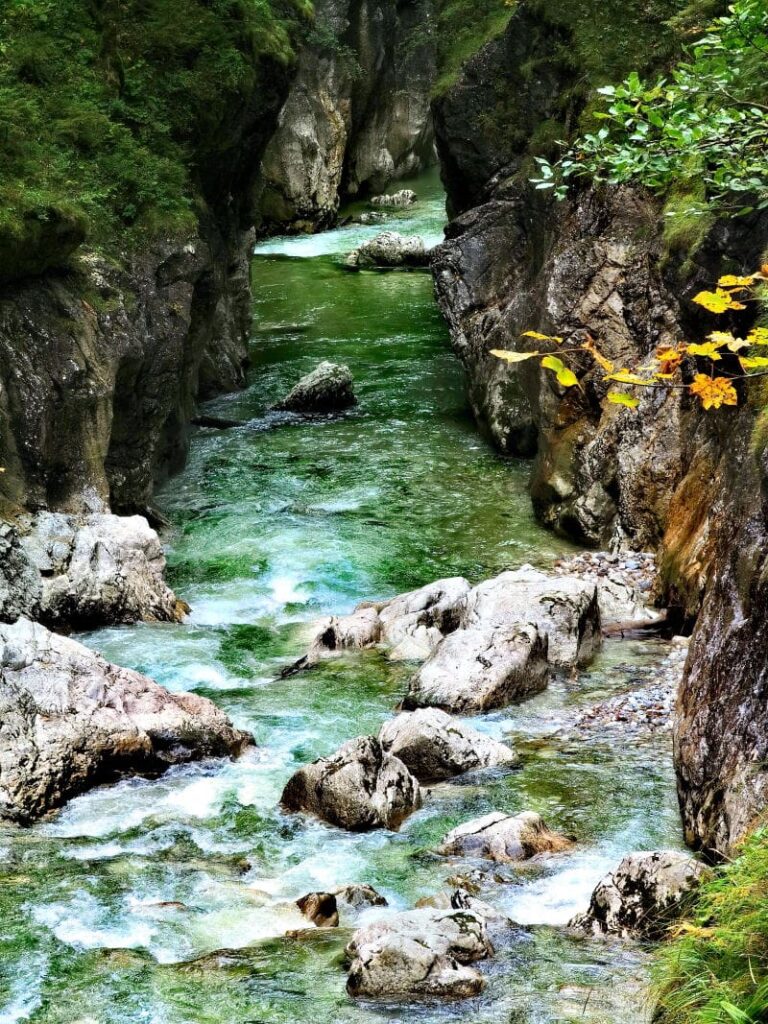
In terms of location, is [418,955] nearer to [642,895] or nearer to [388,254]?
[642,895]

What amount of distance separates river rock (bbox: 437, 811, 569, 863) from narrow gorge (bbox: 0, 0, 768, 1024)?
1.7 inches

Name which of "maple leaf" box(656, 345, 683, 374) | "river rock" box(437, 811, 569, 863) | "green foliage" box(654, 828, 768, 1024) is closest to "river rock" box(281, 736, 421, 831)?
"river rock" box(437, 811, 569, 863)

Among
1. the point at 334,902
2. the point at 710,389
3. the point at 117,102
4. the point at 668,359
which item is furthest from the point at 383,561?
the point at 668,359

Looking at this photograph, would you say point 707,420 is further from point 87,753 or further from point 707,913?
point 707,913

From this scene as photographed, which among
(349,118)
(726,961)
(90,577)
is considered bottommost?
(90,577)

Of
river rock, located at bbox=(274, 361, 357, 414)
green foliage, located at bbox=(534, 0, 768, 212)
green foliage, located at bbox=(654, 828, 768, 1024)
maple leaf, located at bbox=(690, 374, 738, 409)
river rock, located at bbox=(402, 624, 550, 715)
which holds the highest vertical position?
green foliage, located at bbox=(534, 0, 768, 212)

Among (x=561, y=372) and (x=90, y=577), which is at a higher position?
(x=561, y=372)

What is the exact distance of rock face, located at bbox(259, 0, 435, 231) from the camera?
4281 centimetres

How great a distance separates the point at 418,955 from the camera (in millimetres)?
7102

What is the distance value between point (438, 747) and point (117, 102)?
560 inches

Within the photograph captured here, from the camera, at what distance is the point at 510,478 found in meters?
20.6

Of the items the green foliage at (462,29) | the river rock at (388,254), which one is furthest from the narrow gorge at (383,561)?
the river rock at (388,254)

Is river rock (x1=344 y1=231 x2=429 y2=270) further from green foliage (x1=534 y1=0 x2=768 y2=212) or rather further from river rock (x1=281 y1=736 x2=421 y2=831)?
green foliage (x1=534 y1=0 x2=768 y2=212)

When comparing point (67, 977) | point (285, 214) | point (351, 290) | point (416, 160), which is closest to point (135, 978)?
point (67, 977)
